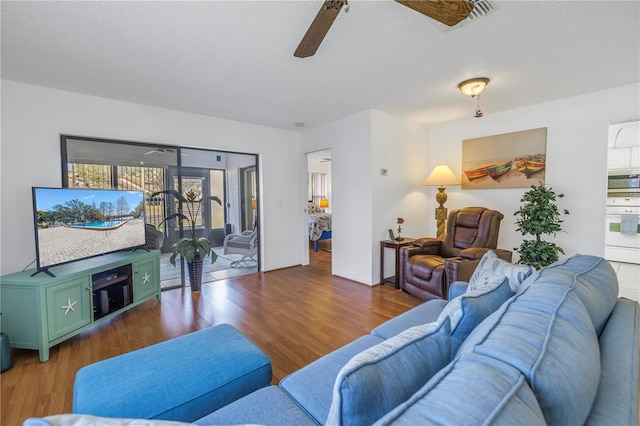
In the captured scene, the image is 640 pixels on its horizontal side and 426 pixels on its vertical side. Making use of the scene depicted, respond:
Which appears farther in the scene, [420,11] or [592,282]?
[420,11]

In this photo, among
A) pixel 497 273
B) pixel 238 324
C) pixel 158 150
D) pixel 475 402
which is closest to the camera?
pixel 475 402

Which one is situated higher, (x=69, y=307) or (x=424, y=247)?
(x=424, y=247)

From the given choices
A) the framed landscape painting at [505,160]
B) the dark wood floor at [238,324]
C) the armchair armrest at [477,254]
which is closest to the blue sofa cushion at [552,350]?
the dark wood floor at [238,324]

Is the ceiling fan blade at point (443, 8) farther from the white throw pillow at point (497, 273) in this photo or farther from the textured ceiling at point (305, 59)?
the white throw pillow at point (497, 273)

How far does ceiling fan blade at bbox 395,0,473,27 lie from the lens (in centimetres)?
138

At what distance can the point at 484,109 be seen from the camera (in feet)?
12.7

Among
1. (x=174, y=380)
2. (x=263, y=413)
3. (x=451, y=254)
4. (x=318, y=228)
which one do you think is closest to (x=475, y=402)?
(x=263, y=413)

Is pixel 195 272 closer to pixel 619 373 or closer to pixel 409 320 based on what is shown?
pixel 409 320

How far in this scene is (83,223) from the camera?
8.66ft

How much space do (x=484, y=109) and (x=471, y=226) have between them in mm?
1633

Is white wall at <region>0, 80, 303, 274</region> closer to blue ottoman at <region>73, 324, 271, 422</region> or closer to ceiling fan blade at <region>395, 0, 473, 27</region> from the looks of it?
blue ottoman at <region>73, 324, 271, 422</region>

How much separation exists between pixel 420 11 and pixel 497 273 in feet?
4.92

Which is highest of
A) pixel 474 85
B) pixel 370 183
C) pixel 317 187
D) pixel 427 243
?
pixel 474 85

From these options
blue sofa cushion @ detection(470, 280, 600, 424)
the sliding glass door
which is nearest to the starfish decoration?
the sliding glass door
